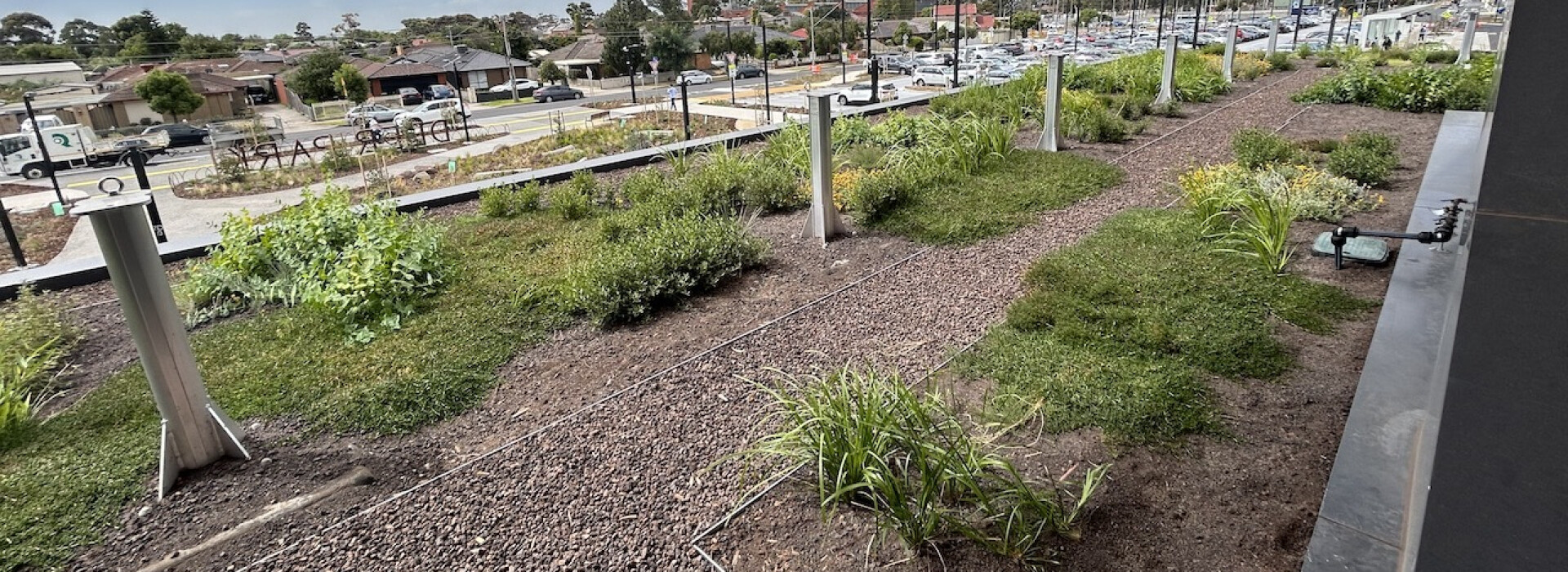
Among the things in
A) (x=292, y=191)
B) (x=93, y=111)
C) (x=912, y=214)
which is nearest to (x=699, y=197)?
(x=912, y=214)

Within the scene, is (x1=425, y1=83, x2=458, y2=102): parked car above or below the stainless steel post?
below

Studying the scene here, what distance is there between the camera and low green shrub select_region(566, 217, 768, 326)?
4484 millimetres

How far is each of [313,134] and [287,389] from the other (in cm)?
3915

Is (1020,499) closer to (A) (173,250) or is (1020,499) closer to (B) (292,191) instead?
(A) (173,250)

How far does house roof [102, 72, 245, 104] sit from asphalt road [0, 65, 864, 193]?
13127 millimetres

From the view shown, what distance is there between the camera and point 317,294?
4.56m

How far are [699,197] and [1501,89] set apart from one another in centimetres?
543

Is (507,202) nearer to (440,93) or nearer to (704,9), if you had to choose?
(440,93)

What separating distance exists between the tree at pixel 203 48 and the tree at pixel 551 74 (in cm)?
3017

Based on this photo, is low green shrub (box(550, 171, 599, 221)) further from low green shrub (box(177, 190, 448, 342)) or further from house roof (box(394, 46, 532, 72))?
house roof (box(394, 46, 532, 72))

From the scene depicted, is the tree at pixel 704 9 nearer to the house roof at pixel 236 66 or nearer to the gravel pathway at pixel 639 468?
the house roof at pixel 236 66

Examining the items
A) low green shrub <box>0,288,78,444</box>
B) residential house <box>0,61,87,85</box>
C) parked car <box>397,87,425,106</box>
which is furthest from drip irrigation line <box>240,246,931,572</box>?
residential house <box>0,61,87,85</box>

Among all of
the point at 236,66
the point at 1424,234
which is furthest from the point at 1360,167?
the point at 236,66

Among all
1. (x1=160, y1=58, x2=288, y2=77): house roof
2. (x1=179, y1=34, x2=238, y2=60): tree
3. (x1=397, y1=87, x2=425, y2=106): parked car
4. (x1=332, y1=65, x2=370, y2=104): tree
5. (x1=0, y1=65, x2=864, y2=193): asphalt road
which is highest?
(x1=179, y1=34, x2=238, y2=60): tree
